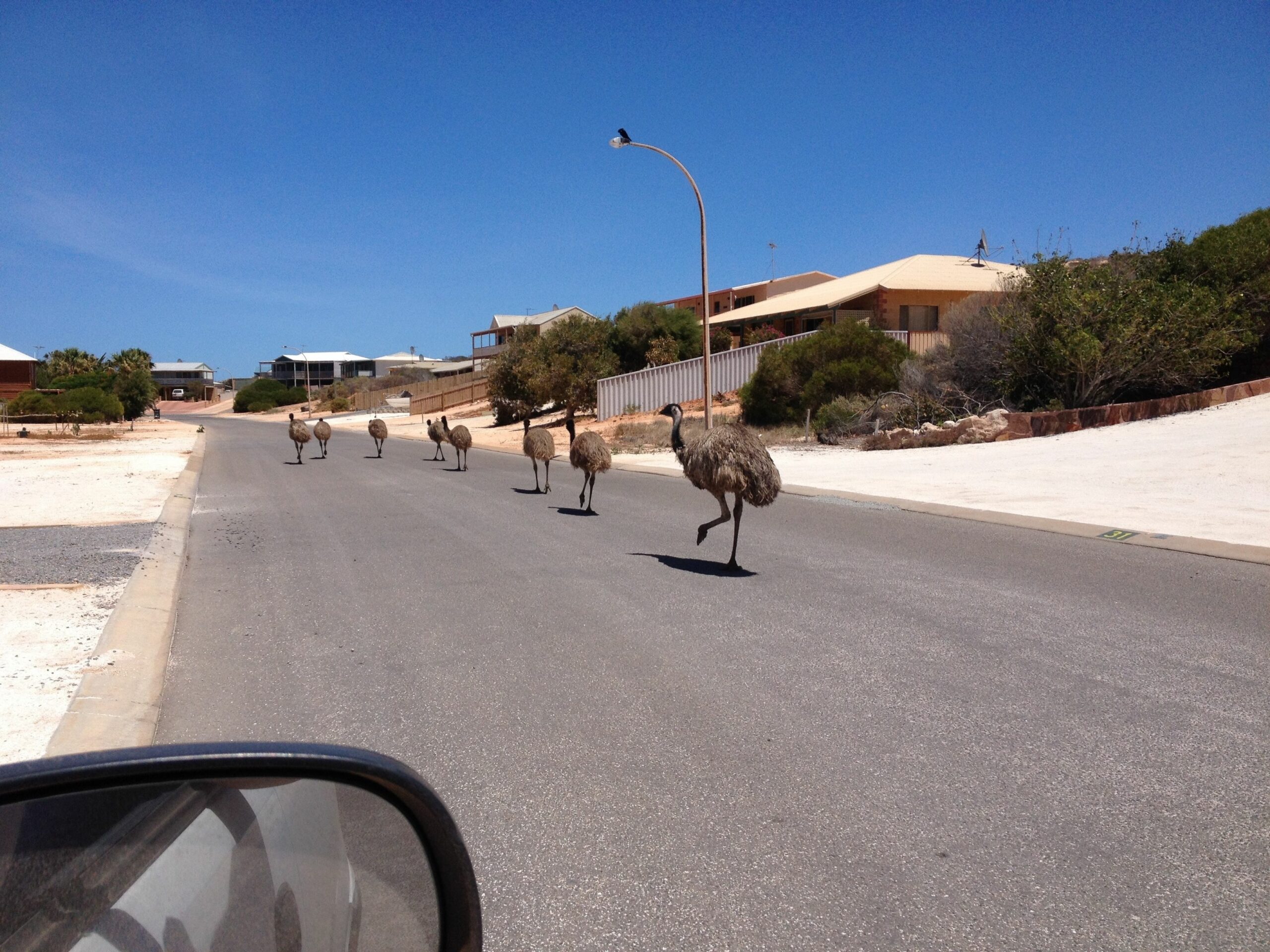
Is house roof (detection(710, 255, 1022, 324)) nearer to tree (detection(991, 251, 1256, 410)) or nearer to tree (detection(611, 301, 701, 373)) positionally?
tree (detection(611, 301, 701, 373))

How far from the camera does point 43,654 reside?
266 inches

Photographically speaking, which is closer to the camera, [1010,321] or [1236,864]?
[1236,864]

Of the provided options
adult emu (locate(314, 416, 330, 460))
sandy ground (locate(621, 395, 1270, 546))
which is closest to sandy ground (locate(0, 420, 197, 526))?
adult emu (locate(314, 416, 330, 460))

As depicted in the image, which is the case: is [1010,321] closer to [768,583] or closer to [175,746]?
[768,583]

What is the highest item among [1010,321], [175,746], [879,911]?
[1010,321]

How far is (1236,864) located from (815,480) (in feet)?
51.2

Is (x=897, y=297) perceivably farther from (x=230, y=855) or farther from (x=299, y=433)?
(x=230, y=855)

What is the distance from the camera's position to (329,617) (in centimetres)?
817

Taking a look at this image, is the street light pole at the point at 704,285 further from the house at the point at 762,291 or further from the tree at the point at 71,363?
the tree at the point at 71,363

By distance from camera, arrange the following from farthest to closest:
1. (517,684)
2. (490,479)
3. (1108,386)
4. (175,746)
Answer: (1108,386) → (490,479) → (517,684) → (175,746)

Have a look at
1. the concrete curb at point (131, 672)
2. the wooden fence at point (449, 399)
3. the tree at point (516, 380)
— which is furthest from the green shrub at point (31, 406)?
the concrete curb at point (131, 672)

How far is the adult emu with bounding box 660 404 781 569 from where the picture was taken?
392 inches

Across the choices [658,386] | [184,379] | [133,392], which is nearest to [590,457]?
[658,386]

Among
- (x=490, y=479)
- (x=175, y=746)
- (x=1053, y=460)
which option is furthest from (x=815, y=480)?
(x=175, y=746)
